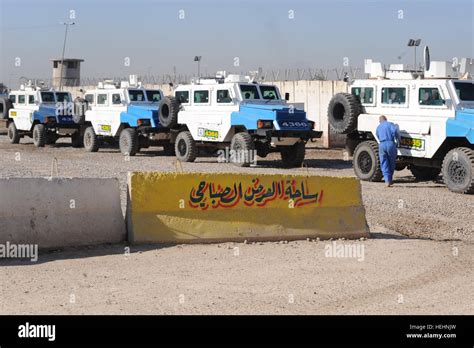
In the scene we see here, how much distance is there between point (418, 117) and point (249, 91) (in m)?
5.45

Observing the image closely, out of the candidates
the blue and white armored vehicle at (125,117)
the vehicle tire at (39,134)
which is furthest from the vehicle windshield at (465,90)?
the vehicle tire at (39,134)

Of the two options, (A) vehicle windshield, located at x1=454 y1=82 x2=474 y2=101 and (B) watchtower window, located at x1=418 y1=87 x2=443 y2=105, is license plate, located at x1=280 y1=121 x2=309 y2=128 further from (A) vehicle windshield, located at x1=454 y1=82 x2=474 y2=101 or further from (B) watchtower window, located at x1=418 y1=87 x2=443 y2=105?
(A) vehicle windshield, located at x1=454 y1=82 x2=474 y2=101

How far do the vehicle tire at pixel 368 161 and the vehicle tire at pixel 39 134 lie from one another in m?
14.0

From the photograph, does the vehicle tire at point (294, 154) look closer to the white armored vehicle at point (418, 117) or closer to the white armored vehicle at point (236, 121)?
the white armored vehicle at point (236, 121)

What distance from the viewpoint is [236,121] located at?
19.5 metres

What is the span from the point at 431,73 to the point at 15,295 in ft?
35.3

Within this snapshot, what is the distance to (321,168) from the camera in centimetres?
1970

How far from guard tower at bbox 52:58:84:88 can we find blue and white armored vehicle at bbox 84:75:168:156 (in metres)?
26.7

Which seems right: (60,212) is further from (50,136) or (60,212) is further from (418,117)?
(50,136)

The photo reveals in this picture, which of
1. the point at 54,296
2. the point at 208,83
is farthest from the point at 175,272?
the point at 208,83

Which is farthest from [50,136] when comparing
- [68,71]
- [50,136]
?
[68,71]

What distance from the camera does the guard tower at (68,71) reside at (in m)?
51.8

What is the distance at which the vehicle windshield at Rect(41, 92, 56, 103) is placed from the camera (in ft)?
92.6
